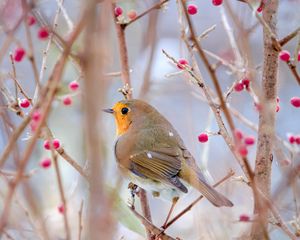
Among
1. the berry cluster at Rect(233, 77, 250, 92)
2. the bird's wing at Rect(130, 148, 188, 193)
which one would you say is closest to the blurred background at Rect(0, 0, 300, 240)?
the berry cluster at Rect(233, 77, 250, 92)

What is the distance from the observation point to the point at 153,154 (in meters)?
3.23

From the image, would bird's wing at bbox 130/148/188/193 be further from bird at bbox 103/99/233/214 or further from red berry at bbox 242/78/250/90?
red berry at bbox 242/78/250/90

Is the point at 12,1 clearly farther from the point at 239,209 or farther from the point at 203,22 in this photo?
the point at 203,22

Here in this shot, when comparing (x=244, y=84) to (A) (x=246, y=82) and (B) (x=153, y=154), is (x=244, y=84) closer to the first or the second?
(A) (x=246, y=82)

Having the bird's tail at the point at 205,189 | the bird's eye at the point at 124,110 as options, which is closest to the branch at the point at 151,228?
the bird's tail at the point at 205,189

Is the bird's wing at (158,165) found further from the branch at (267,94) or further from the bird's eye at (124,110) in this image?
the branch at (267,94)

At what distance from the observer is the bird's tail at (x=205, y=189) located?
7.97 ft

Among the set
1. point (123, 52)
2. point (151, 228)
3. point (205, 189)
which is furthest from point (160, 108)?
point (151, 228)

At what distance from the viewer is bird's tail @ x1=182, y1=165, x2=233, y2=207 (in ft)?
7.97

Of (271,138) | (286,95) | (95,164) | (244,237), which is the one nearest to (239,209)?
(271,138)

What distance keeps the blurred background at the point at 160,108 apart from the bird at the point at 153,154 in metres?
0.11

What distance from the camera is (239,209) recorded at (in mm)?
3271

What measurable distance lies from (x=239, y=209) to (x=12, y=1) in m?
2.05

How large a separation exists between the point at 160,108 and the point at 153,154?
2.56m
